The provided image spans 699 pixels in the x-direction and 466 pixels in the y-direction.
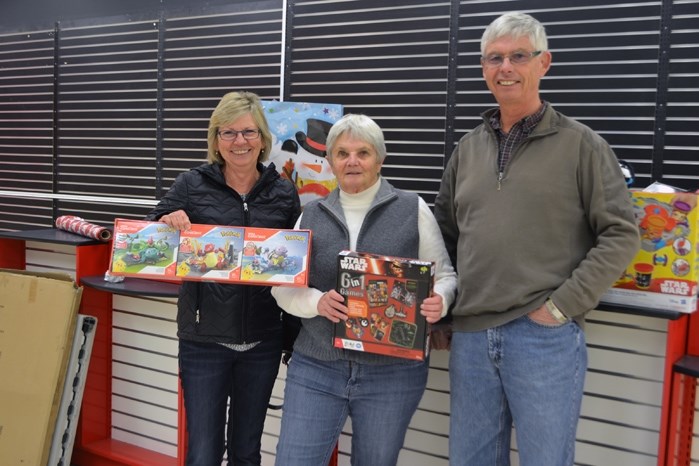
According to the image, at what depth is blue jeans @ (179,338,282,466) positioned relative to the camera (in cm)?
251

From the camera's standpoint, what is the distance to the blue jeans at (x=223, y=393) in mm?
2510

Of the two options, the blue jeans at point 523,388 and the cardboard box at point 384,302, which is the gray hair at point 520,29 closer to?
the cardboard box at point 384,302

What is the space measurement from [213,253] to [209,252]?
17 millimetres

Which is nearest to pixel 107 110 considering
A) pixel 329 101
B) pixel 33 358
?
pixel 329 101

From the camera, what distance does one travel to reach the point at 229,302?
245 centimetres

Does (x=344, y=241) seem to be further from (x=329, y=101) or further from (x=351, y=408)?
(x=329, y=101)

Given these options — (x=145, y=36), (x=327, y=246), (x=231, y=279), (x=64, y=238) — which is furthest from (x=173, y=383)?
(x=145, y=36)

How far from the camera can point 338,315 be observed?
2.14m

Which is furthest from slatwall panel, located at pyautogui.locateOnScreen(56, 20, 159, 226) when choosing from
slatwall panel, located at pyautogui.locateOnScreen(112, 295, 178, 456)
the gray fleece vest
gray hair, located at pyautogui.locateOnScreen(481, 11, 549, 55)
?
gray hair, located at pyautogui.locateOnScreen(481, 11, 549, 55)

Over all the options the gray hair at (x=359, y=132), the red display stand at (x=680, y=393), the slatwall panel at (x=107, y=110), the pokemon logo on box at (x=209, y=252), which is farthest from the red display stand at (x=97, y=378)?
the red display stand at (x=680, y=393)

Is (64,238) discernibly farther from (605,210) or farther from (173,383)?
(605,210)

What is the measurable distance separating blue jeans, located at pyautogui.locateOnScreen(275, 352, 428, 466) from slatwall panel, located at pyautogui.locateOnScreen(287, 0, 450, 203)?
1836 mm

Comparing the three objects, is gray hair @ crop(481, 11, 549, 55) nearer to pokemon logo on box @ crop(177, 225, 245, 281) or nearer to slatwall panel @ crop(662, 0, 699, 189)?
pokemon logo on box @ crop(177, 225, 245, 281)

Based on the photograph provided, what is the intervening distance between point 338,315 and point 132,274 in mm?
912
